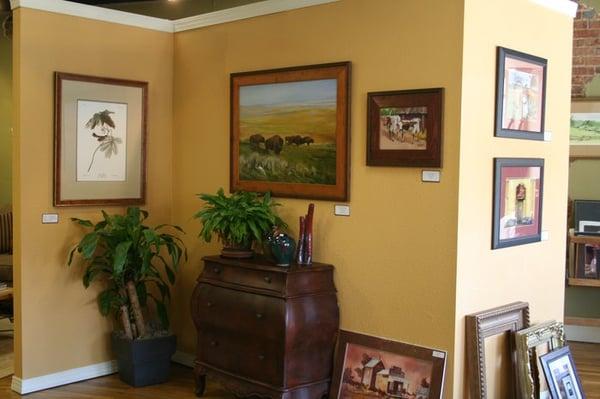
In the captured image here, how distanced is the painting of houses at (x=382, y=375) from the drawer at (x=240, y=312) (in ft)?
1.60

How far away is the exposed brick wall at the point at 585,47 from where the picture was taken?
6148 millimetres

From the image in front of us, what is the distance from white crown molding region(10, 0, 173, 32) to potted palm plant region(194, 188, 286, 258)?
5.24ft

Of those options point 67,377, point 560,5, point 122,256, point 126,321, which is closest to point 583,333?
point 560,5

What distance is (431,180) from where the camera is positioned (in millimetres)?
3945

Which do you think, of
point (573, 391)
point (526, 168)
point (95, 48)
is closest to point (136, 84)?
point (95, 48)

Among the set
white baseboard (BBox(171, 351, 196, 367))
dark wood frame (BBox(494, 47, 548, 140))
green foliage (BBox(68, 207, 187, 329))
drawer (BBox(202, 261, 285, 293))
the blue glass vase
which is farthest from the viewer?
white baseboard (BBox(171, 351, 196, 367))

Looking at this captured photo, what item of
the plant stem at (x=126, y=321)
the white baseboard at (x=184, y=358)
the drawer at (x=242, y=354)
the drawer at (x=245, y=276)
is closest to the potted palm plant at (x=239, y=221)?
the drawer at (x=245, y=276)

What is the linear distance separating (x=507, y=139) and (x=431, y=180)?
0.61 m

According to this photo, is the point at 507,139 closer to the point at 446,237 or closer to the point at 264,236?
the point at 446,237

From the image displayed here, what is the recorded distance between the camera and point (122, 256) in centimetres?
472

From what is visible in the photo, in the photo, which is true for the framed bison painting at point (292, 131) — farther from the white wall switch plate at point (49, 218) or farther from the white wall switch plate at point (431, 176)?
the white wall switch plate at point (49, 218)

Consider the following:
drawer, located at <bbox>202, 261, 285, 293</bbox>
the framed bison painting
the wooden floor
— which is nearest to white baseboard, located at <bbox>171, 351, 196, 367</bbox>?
the wooden floor

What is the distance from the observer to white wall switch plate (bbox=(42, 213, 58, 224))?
16.0 ft

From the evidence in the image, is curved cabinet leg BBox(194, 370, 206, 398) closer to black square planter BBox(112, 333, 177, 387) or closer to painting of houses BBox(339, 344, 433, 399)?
black square planter BBox(112, 333, 177, 387)
